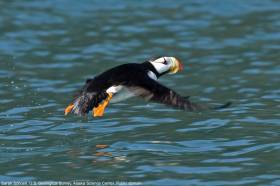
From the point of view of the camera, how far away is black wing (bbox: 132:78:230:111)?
7992mm

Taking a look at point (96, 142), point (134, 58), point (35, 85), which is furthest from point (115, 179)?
point (134, 58)

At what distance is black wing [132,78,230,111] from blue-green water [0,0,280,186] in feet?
1.85

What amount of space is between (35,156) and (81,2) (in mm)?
8590

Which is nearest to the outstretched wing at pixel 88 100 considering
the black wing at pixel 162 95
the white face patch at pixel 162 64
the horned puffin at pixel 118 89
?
the horned puffin at pixel 118 89

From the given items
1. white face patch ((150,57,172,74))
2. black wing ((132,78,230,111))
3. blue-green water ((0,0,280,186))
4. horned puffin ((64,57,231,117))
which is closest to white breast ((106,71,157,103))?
horned puffin ((64,57,231,117))

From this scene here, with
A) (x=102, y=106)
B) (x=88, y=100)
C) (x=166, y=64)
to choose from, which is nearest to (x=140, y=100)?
(x=166, y=64)

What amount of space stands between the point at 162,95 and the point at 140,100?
2.81 m

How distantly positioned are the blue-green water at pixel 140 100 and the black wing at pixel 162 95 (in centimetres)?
56

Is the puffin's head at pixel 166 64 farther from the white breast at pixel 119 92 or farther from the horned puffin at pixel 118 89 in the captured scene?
the white breast at pixel 119 92

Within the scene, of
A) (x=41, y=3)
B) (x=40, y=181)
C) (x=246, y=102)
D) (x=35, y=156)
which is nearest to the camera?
(x=40, y=181)

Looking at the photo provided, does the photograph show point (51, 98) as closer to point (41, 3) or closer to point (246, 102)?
point (246, 102)

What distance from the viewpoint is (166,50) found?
44.6ft

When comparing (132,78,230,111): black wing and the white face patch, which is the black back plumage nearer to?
(132,78,230,111): black wing

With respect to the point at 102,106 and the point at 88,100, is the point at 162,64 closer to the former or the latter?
the point at 102,106
